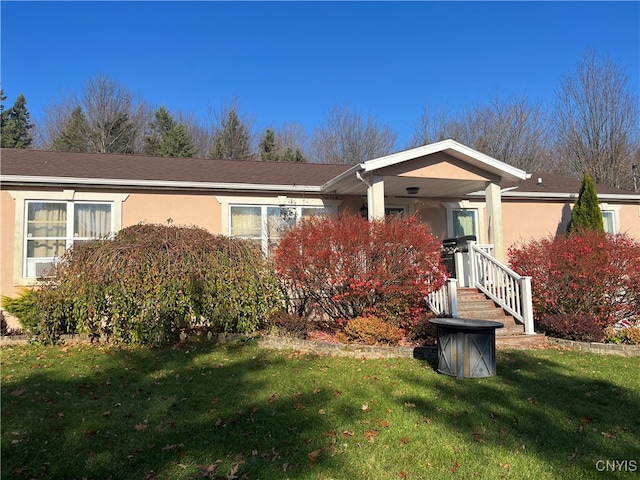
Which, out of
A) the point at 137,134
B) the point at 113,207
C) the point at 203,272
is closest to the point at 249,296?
the point at 203,272

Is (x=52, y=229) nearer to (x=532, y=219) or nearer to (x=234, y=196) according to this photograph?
(x=234, y=196)

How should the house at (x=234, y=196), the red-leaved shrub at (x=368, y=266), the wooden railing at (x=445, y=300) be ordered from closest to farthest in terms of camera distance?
the red-leaved shrub at (x=368, y=266)
the wooden railing at (x=445, y=300)
the house at (x=234, y=196)

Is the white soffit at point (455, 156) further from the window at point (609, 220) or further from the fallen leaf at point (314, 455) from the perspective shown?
the fallen leaf at point (314, 455)

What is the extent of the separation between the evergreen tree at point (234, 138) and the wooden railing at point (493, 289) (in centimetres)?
2229

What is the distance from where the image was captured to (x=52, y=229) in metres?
9.52

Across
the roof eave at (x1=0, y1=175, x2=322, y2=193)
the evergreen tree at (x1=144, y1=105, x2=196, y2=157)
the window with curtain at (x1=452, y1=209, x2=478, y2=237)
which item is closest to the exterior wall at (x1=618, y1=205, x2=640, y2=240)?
the window with curtain at (x1=452, y1=209, x2=478, y2=237)

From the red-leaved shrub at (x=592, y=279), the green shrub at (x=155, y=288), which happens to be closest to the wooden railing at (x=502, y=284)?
the red-leaved shrub at (x=592, y=279)

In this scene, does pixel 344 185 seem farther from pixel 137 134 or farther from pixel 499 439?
pixel 137 134

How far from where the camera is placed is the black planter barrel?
5.51 metres

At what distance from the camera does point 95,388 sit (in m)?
5.16

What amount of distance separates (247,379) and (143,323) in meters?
2.45

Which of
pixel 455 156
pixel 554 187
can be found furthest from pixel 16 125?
pixel 554 187

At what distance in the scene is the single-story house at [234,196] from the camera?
368 inches

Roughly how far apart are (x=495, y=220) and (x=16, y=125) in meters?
31.9
